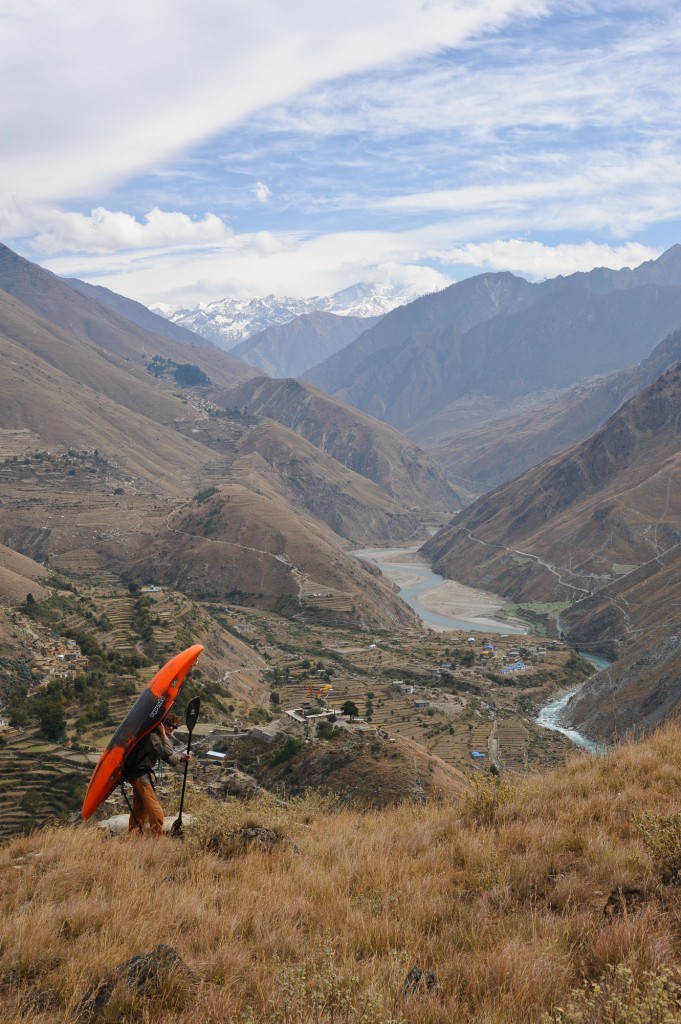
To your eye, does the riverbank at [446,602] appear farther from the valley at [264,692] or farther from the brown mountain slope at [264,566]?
the valley at [264,692]

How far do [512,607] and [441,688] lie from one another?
59487 mm

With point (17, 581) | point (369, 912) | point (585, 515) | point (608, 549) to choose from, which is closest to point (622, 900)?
point (369, 912)

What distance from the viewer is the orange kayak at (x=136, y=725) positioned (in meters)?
8.16

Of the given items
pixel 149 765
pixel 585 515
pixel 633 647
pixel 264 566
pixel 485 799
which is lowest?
pixel 633 647

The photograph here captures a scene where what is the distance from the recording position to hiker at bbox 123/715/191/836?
8.38m

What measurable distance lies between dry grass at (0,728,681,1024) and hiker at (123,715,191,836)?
0.52m

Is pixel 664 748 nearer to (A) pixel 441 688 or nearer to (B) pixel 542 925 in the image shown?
(B) pixel 542 925

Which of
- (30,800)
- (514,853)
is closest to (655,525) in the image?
(30,800)

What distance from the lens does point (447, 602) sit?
143m

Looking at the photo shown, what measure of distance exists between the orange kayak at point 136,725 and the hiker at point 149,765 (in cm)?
16

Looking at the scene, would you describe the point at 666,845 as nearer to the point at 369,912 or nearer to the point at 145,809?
the point at 369,912

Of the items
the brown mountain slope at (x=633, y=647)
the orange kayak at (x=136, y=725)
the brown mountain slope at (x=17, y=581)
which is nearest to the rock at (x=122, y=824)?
the orange kayak at (x=136, y=725)

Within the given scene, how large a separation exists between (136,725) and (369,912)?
3.41 m

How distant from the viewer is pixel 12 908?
659 cm
